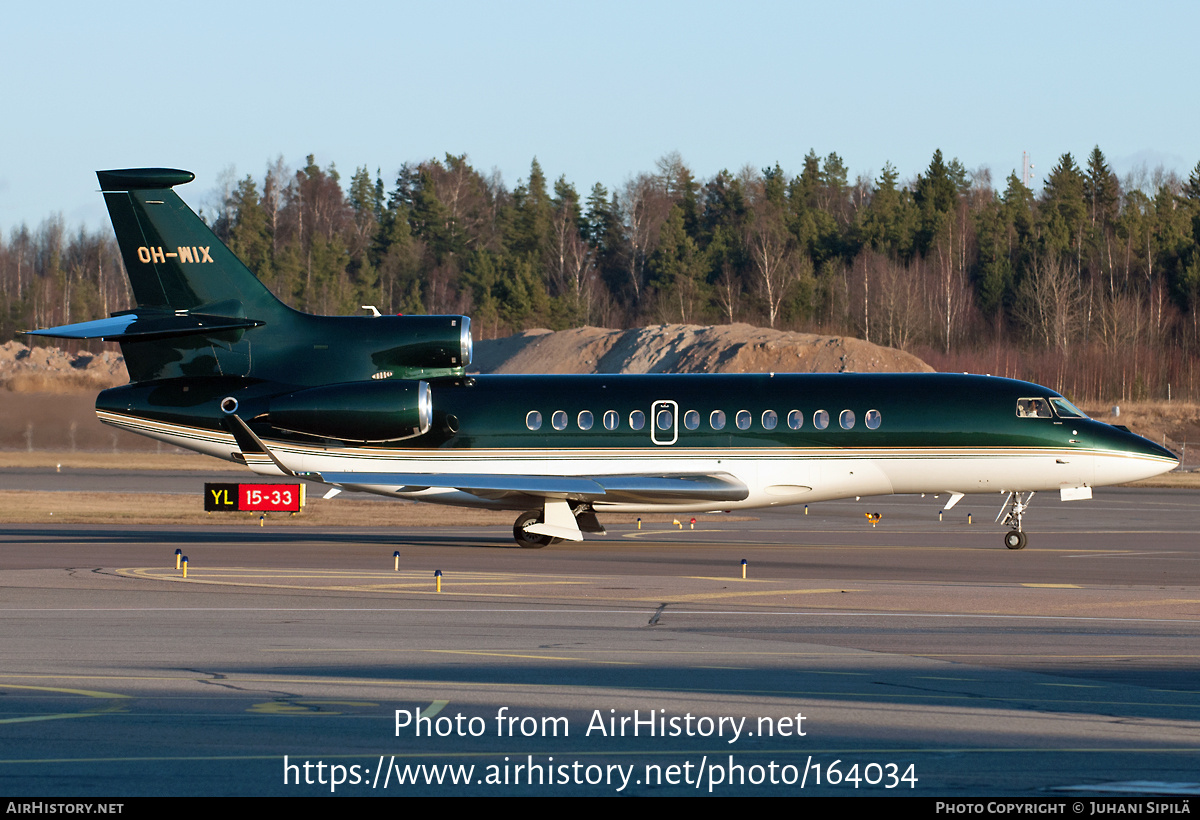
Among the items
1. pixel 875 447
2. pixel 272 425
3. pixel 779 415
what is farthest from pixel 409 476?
pixel 875 447

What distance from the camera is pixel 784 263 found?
10681cm

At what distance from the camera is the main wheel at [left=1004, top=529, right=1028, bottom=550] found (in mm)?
24891

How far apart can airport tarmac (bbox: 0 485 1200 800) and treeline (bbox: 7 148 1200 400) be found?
69547mm

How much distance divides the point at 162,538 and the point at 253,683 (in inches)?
687

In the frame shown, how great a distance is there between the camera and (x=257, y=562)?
22469mm

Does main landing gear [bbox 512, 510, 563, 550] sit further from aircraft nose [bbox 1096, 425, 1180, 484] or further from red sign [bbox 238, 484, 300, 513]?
aircraft nose [bbox 1096, 425, 1180, 484]

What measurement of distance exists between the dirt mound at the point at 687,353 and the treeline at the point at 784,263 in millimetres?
13893

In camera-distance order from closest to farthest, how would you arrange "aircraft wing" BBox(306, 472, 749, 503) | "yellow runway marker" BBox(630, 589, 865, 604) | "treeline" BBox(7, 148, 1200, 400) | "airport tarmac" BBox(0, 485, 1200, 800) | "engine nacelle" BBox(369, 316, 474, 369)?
"airport tarmac" BBox(0, 485, 1200, 800), "yellow runway marker" BBox(630, 589, 865, 604), "aircraft wing" BBox(306, 472, 749, 503), "engine nacelle" BBox(369, 316, 474, 369), "treeline" BBox(7, 148, 1200, 400)

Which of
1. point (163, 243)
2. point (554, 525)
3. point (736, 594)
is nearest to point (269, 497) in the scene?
point (163, 243)

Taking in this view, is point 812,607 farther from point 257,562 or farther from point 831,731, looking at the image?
point 257,562

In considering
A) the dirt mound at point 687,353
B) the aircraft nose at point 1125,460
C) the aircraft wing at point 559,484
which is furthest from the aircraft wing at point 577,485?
the dirt mound at point 687,353

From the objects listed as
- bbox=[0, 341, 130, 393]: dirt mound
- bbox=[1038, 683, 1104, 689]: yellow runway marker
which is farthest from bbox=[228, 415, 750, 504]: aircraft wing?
bbox=[0, 341, 130, 393]: dirt mound

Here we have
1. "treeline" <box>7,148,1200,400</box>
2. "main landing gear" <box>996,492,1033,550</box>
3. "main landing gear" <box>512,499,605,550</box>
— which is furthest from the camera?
"treeline" <box>7,148,1200,400</box>

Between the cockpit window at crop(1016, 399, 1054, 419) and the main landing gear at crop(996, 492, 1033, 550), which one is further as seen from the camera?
the cockpit window at crop(1016, 399, 1054, 419)
